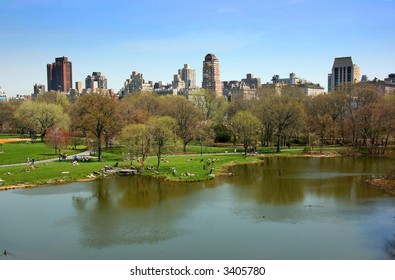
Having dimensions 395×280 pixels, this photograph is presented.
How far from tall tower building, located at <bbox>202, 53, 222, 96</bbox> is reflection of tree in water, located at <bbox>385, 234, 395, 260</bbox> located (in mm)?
131109

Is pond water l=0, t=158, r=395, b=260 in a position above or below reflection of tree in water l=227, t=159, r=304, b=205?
below

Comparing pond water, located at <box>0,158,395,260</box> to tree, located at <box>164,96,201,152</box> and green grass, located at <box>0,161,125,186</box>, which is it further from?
tree, located at <box>164,96,201,152</box>

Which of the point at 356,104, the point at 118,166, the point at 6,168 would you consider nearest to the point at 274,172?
the point at 118,166

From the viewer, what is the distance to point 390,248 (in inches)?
600

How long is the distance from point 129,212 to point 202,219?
147 inches

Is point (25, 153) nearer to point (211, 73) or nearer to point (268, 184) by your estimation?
point (268, 184)

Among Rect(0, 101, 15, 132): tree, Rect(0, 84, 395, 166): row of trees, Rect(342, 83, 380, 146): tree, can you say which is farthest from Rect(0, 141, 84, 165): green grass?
Rect(342, 83, 380, 146): tree

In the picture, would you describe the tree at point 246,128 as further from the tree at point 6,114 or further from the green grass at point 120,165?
the tree at point 6,114

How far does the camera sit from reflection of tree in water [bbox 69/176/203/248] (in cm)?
1636

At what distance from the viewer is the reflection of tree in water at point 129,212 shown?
644 inches

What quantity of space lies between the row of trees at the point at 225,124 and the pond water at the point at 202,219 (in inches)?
299

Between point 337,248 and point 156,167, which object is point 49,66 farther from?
point 337,248

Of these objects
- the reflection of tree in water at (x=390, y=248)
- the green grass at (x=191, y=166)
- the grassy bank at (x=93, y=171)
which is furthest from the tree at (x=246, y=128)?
the reflection of tree in water at (x=390, y=248)

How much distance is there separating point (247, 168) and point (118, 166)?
32.4ft
